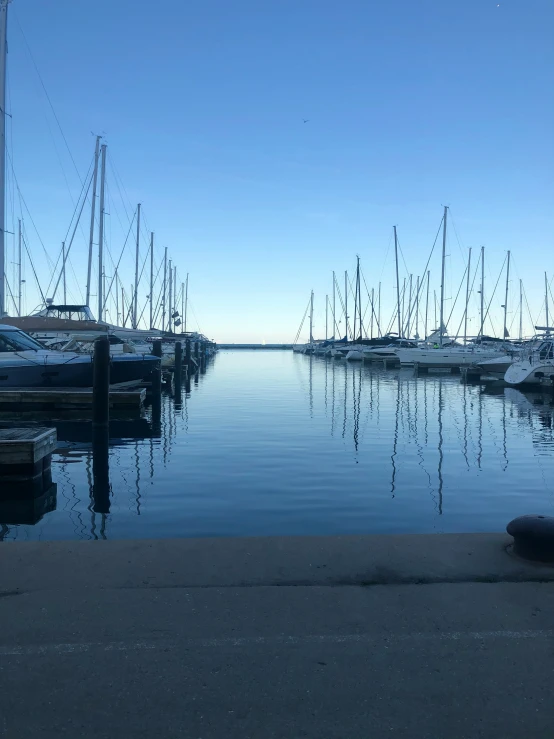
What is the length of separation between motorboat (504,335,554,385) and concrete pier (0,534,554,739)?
30792mm

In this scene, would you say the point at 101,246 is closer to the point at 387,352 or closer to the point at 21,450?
the point at 21,450

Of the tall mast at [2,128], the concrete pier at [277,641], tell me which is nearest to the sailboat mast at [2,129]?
the tall mast at [2,128]

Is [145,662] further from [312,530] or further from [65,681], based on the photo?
[312,530]

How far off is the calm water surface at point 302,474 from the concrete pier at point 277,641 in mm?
3186

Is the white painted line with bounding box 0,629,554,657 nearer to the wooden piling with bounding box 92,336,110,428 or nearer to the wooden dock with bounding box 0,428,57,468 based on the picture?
the wooden dock with bounding box 0,428,57,468

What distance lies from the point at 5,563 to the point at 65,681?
238cm

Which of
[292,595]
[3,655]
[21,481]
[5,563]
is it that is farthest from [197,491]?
[3,655]

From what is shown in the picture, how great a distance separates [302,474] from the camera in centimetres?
1298

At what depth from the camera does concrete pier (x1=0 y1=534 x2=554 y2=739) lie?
135 inches

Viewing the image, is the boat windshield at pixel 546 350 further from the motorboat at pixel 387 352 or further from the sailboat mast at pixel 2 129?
the motorboat at pixel 387 352

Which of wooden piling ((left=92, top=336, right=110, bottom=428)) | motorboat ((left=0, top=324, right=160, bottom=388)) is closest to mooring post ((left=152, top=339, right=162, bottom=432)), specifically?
motorboat ((left=0, top=324, right=160, bottom=388))

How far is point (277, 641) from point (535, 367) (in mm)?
33626

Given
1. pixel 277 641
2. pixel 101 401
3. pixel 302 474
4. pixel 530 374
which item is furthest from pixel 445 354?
pixel 277 641

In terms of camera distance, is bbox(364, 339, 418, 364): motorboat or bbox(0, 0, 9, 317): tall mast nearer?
bbox(0, 0, 9, 317): tall mast
